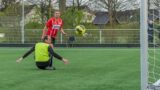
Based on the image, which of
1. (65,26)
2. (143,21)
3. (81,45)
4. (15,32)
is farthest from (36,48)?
(65,26)

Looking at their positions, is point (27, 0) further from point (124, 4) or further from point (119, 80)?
point (119, 80)

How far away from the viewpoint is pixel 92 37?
3475cm

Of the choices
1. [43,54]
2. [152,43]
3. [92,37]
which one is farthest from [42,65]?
[92,37]

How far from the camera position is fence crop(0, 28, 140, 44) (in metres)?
34.0

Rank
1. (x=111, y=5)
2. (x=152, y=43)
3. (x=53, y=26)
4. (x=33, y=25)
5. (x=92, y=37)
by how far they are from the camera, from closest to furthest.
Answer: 1. (x=152, y=43)
2. (x=53, y=26)
3. (x=92, y=37)
4. (x=33, y=25)
5. (x=111, y=5)

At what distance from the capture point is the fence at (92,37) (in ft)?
112

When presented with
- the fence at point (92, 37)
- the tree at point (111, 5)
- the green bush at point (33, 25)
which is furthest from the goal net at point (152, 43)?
the tree at point (111, 5)

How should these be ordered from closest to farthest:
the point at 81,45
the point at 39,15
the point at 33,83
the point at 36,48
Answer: the point at 33,83
the point at 36,48
the point at 81,45
the point at 39,15

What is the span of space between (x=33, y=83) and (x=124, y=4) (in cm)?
4528

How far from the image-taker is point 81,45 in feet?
111

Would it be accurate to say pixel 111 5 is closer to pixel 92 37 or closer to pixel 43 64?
pixel 92 37

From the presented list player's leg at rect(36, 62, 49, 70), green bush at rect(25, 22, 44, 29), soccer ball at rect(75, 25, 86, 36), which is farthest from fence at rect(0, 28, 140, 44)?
player's leg at rect(36, 62, 49, 70)

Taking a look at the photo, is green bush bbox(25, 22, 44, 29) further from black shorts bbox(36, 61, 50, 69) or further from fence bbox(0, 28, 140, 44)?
black shorts bbox(36, 61, 50, 69)

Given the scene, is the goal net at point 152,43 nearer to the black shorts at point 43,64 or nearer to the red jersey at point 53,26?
the black shorts at point 43,64
